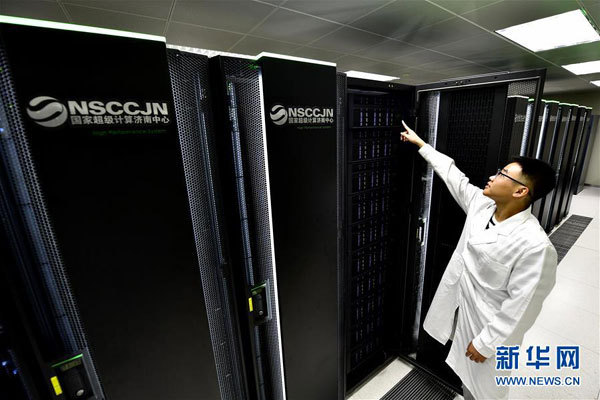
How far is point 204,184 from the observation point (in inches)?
37.5

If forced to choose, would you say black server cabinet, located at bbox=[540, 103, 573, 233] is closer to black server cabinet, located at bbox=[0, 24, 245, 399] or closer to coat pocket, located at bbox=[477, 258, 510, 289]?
coat pocket, located at bbox=[477, 258, 510, 289]

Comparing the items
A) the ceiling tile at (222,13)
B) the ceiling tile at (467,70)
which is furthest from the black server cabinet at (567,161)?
the ceiling tile at (222,13)

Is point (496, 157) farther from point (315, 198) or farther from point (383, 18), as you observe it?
point (383, 18)

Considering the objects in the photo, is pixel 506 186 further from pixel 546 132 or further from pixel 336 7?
pixel 546 132

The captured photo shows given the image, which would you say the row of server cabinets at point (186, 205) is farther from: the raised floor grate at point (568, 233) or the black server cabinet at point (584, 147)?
the black server cabinet at point (584, 147)

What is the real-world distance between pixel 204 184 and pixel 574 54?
7.69 meters

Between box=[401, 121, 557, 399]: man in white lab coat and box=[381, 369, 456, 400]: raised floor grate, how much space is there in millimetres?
382

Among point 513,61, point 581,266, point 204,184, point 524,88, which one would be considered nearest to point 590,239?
point 581,266

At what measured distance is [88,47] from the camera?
0.66m

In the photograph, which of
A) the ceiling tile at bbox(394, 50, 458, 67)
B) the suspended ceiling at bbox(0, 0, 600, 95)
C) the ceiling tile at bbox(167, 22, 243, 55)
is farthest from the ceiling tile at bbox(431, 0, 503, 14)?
the ceiling tile at bbox(167, 22, 243, 55)

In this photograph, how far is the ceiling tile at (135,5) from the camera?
107 inches

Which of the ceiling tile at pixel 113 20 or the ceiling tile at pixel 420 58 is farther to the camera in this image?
the ceiling tile at pixel 420 58

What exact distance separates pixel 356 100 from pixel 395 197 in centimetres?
75

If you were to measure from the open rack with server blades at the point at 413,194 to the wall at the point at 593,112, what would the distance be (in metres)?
10.4
